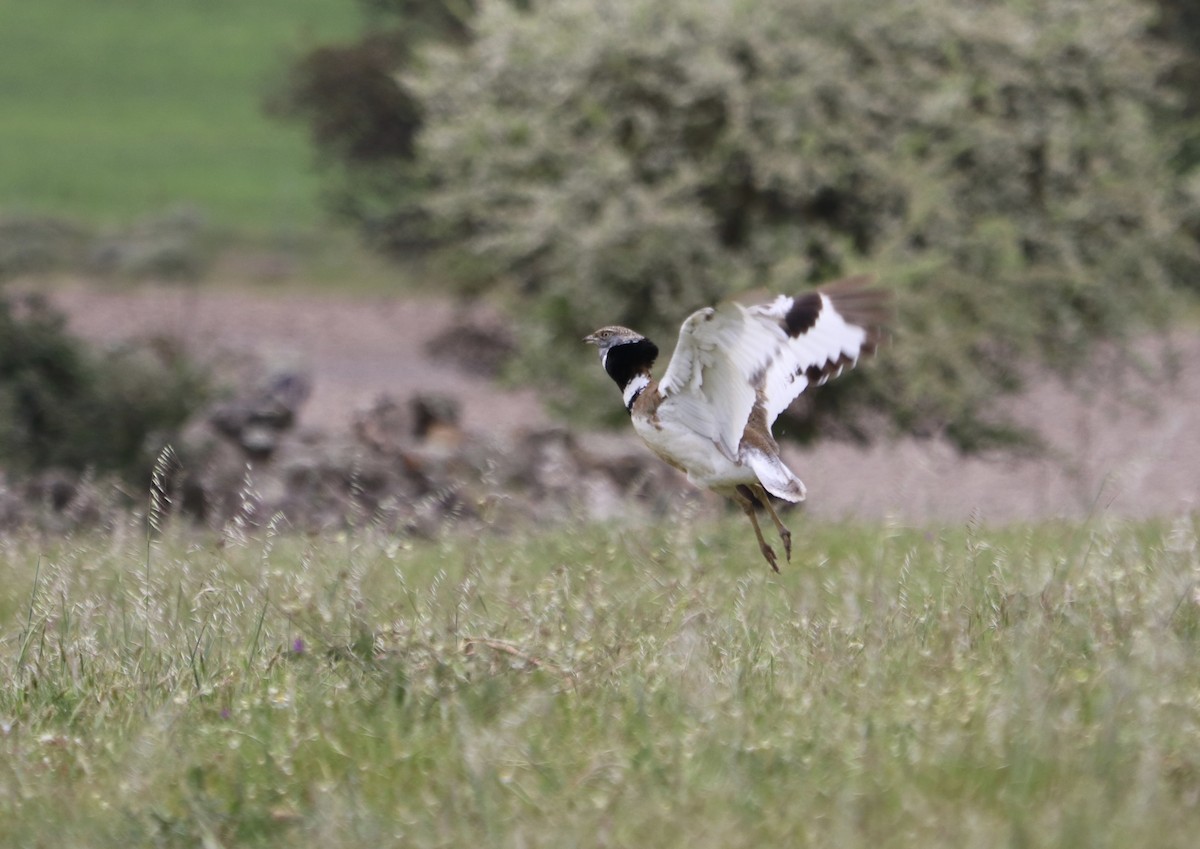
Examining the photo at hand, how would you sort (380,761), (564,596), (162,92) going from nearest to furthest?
1. (380,761)
2. (564,596)
3. (162,92)

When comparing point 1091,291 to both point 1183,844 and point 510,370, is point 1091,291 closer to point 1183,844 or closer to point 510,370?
point 510,370

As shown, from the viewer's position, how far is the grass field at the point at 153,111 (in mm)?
34375

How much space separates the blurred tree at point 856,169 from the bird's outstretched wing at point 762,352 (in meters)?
4.64

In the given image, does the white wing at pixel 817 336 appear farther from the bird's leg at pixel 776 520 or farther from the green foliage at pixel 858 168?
the green foliage at pixel 858 168

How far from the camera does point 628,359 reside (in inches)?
220

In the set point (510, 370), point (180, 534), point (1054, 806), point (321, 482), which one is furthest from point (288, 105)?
point (1054, 806)

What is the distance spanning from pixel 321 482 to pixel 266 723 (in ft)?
21.5

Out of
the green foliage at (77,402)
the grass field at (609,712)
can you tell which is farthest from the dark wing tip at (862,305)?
the green foliage at (77,402)

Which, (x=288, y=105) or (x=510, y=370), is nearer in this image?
(x=510, y=370)

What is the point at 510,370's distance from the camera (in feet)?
39.8

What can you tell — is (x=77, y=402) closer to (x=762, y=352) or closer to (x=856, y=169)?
(x=856, y=169)

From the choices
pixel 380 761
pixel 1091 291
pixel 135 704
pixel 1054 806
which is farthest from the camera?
pixel 1091 291

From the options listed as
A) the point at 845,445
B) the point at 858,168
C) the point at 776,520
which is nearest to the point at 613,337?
the point at 776,520

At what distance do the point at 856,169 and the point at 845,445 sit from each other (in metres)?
2.30
